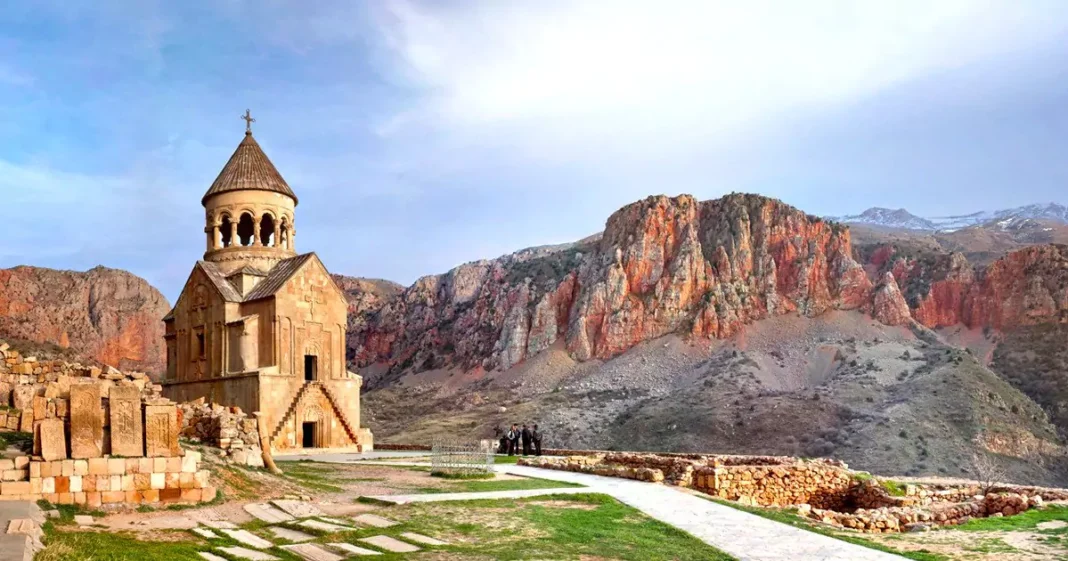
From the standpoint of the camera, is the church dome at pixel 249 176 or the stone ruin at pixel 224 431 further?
the church dome at pixel 249 176

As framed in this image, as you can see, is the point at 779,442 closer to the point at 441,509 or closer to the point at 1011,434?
the point at 1011,434

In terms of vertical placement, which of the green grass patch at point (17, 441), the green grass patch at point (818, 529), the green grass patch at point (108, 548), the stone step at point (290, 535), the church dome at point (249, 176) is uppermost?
the church dome at point (249, 176)

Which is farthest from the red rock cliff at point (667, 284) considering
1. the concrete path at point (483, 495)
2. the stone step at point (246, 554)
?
the stone step at point (246, 554)

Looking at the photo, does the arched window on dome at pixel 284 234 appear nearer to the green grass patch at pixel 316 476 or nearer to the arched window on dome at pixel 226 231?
the arched window on dome at pixel 226 231

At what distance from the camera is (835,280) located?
67812 millimetres

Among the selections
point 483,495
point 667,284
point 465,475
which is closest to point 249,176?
point 465,475

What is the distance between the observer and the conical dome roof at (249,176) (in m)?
31.7

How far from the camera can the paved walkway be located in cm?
996

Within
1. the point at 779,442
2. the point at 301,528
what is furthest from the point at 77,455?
the point at 779,442

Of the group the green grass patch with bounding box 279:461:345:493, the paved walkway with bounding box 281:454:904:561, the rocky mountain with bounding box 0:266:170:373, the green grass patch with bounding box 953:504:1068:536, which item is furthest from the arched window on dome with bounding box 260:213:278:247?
the rocky mountain with bounding box 0:266:170:373

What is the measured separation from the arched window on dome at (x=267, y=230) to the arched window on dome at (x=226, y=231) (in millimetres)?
1187

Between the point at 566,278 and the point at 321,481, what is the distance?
57527 millimetres

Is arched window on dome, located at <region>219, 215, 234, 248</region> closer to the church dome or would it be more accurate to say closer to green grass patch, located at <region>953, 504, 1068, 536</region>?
the church dome

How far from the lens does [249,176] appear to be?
31859 mm
